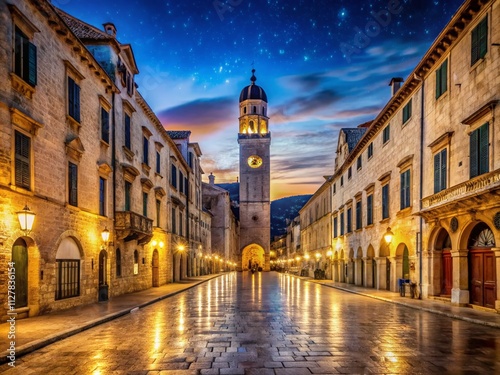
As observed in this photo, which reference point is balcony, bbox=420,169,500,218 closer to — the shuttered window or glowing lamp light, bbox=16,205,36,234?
the shuttered window

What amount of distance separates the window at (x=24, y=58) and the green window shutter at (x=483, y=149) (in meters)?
15.2

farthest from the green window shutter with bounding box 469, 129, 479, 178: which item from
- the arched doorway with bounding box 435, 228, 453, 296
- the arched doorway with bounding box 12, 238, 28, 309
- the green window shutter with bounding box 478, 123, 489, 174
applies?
the arched doorway with bounding box 12, 238, 28, 309

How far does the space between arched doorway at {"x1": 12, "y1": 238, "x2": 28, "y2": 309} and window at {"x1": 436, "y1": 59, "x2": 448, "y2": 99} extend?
679 inches

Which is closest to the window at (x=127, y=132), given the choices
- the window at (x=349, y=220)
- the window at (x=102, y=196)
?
the window at (x=102, y=196)

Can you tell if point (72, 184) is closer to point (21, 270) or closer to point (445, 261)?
point (21, 270)

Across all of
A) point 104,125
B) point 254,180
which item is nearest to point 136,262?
point 104,125

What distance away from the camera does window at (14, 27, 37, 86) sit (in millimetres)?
13414

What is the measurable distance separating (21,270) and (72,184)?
4.51 meters

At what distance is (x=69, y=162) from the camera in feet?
56.2

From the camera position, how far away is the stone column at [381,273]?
27625 mm

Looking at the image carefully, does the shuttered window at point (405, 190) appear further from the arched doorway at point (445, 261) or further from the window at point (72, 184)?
the window at point (72, 184)

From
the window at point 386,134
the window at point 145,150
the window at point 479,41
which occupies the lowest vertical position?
the window at point 145,150

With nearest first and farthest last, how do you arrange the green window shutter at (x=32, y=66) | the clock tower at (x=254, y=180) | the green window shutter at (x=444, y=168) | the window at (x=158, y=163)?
the green window shutter at (x=32, y=66) → the green window shutter at (x=444, y=168) → the window at (x=158, y=163) → the clock tower at (x=254, y=180)

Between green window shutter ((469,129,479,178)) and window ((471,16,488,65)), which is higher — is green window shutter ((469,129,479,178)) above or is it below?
below
